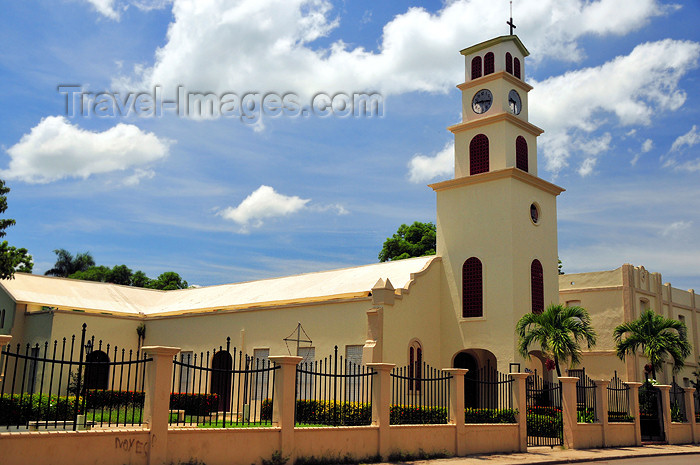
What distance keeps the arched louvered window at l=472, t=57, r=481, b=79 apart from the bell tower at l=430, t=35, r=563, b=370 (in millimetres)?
18

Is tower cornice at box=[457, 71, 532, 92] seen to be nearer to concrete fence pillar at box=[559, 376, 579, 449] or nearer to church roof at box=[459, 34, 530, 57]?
church roof at box=[459, 34, 530, 57]

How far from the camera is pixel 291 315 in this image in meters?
28.8

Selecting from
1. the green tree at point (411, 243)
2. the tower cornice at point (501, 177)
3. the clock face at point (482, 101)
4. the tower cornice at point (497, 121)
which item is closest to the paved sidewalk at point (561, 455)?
the tower cornice at point (501, 177)

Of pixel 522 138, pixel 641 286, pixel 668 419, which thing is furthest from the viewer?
pixel 641 286

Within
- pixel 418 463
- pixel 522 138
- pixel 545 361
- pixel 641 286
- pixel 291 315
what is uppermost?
pixel 522 138

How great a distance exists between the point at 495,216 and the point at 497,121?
14.6ft

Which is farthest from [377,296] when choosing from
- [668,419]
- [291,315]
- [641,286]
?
[641,286]

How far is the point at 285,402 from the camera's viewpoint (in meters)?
13.9

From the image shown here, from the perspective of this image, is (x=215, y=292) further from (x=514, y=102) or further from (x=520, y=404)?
(x=520, y=404)

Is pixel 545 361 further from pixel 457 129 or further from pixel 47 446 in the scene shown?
pixel 47 446

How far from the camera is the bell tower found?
27.3 metres

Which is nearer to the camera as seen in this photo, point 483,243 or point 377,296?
point 377,296

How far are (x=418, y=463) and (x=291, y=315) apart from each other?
13.8 metres

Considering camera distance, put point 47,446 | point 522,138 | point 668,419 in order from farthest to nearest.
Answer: point 522,138
point 668,419
point 47,446
